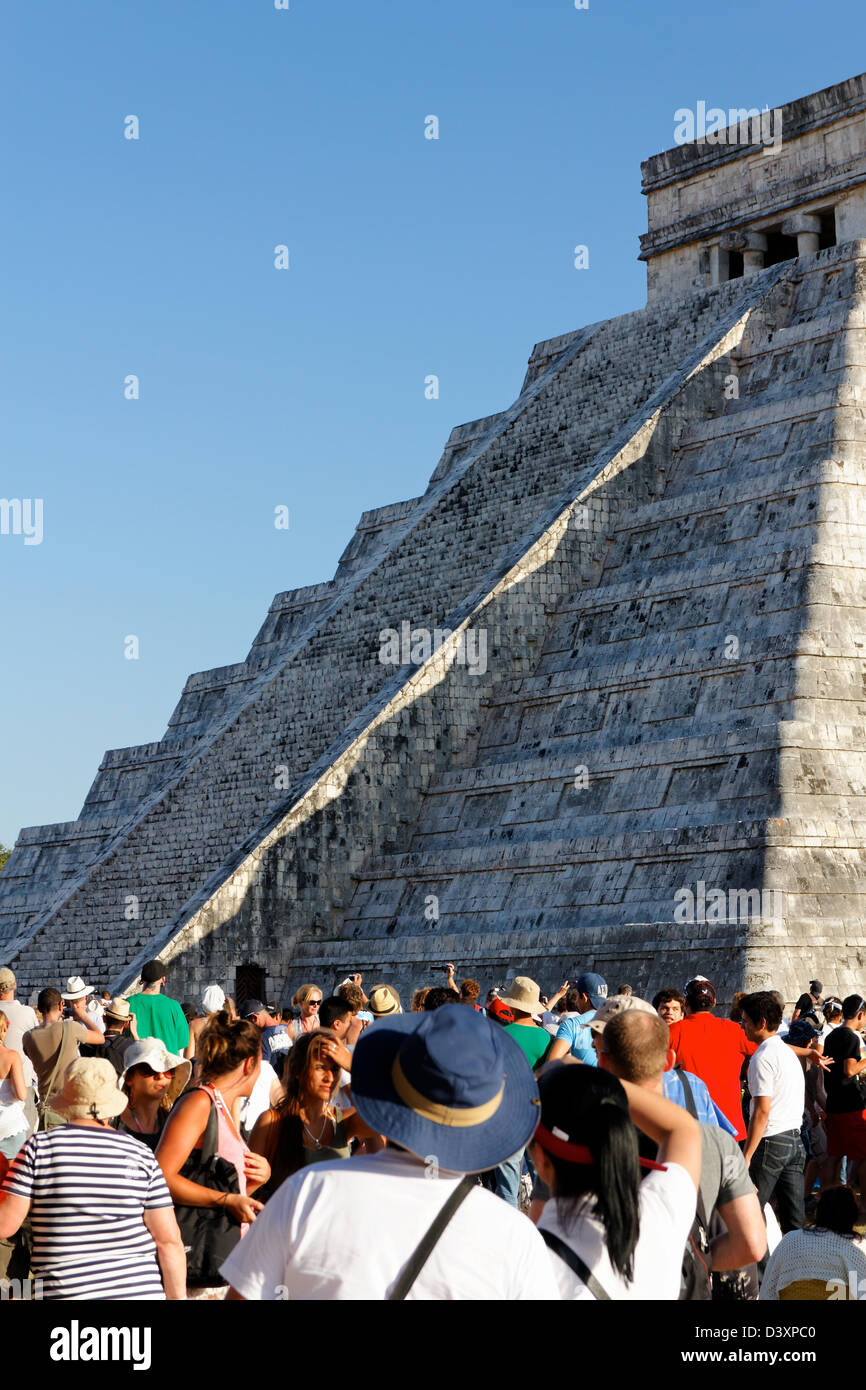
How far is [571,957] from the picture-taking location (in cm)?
1661

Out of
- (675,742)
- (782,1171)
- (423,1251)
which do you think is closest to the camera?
(423,1251)

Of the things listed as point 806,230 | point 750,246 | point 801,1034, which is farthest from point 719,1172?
point 750,246

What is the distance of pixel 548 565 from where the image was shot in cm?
2208

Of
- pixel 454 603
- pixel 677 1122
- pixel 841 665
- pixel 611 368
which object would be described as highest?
pixel 611 368

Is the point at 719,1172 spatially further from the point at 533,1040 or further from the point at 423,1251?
the point at 533,1040

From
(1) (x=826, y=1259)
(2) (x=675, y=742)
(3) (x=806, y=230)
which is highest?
(3) (x=806, y=230)

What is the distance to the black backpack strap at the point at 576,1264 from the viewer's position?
385 cm

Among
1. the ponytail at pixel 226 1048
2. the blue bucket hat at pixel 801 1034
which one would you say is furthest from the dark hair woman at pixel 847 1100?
the ponytail at pixel 226 1048

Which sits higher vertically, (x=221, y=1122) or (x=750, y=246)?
(x=750, y=246)

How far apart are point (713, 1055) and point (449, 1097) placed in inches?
172

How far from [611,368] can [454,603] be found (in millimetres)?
5210

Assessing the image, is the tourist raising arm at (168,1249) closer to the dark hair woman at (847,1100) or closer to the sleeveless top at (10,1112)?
the sleeveless top at (10,1112)
